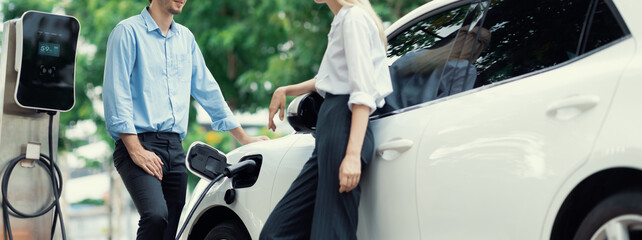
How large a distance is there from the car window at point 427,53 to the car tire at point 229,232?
97cm

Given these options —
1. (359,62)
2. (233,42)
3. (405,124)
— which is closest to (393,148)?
(405,124)

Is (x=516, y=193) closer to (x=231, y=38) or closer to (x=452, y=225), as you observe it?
(x=452, y=225)

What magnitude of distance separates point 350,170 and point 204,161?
3.94 feet

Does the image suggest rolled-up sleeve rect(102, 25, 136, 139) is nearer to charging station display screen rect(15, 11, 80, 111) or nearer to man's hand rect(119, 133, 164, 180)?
man's hand rect(119, 133, 164, 180)

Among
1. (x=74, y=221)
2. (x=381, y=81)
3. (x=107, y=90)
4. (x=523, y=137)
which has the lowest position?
(x=74, y=221)

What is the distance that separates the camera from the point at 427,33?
3170 mm

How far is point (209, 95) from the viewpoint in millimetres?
4051

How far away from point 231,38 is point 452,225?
372 inches

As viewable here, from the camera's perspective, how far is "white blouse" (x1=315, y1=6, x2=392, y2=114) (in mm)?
2752

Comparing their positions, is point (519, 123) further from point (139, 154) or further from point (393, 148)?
point (139, 154)

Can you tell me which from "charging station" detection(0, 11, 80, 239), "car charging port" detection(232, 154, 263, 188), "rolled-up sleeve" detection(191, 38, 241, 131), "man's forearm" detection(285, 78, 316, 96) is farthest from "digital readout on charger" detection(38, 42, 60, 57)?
"man's forearm" detection(285, 78, 316, 96)

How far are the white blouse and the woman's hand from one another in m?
0.18

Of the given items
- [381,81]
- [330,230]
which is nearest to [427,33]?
[381,81]

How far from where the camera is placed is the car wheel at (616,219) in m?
2.05
